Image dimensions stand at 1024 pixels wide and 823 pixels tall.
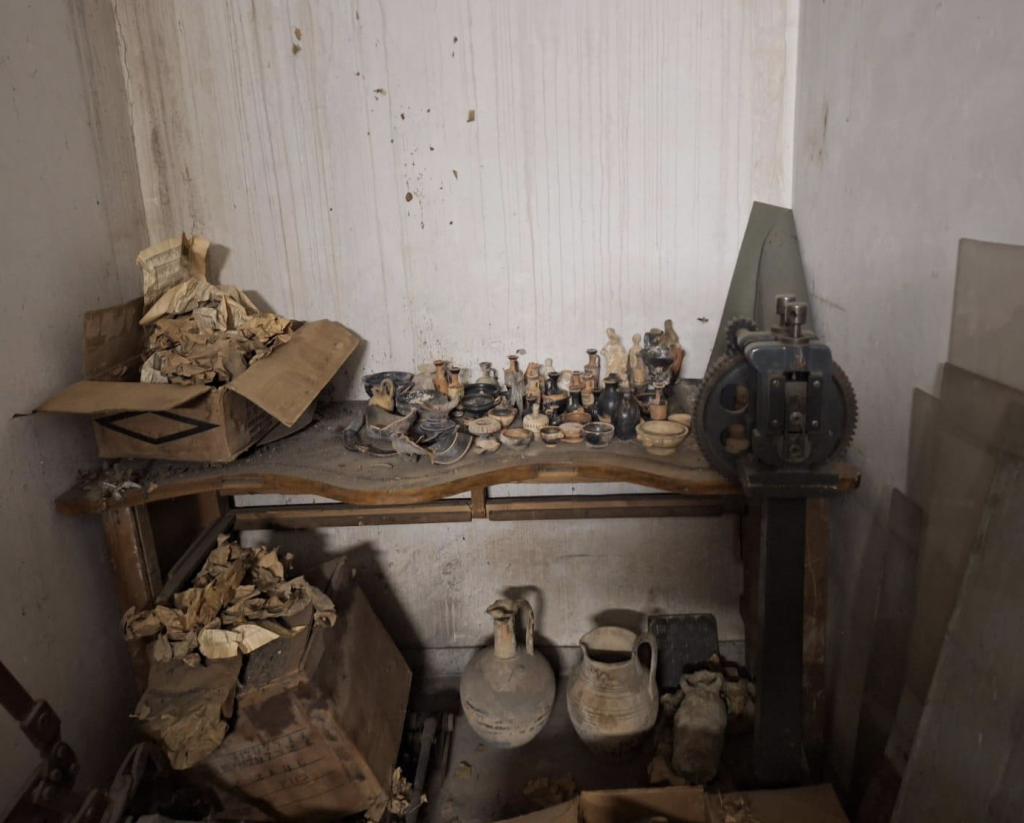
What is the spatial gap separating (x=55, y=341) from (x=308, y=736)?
1333mm

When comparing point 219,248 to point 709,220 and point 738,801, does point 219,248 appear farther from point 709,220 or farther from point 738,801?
point 738,801

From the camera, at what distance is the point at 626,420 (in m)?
2.21

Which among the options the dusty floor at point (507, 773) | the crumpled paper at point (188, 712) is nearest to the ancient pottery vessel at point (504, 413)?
the crumpled paper at point (188, 712)

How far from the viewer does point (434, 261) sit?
2.52 meters

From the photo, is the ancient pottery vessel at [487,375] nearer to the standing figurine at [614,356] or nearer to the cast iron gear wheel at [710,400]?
the standing figurine at [614,356]

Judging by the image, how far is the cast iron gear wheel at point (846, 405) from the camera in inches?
61.2

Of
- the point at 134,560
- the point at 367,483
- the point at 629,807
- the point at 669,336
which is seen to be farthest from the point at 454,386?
the point at 629,807

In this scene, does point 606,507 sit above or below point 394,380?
below

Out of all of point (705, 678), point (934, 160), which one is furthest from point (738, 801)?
point (934, 160)

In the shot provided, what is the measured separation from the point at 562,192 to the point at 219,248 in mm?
1225

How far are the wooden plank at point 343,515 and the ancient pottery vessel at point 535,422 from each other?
45cm

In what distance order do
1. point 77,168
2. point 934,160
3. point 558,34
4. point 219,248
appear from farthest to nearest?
point 219,248
point 558,34
point 77,168
point 934,160

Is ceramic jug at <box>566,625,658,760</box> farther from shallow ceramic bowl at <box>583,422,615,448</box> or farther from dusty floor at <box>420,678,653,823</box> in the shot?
shallow ceramic bowl at <box>583,422,615,448</box>

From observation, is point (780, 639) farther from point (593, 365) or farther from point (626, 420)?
point (593, 365)
